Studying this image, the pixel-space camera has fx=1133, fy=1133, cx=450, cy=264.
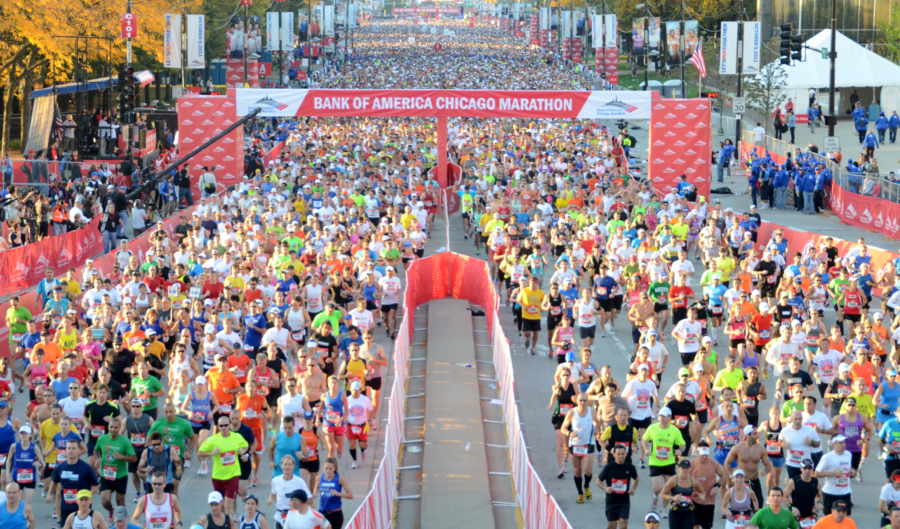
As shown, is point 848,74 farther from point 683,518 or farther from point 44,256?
point 683,518

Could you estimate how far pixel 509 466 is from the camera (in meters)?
13.6

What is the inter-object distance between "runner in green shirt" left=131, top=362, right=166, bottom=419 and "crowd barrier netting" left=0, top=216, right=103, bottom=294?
9.81 metres

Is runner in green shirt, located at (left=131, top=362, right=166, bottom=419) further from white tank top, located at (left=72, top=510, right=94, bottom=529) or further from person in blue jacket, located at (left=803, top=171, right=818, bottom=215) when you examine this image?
person in blue jacket, located at (left=803, top=171, right=818, bottom=215)

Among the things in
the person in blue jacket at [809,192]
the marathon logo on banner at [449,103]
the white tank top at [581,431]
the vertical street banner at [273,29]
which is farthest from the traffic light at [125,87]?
the vertical street banner at [273,29]

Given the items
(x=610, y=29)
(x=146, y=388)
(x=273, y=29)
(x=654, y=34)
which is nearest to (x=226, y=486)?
(x=146, y=388)

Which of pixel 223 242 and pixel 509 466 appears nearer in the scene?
pixel 509 466

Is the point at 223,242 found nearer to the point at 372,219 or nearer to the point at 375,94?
the point at 372,219

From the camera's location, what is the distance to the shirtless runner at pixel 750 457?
36.5 feet

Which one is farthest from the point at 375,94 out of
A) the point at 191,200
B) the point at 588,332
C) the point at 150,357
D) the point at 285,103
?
the point at 150,357

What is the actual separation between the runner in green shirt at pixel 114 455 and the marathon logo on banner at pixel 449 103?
22.1 meters

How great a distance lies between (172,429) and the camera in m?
11.7

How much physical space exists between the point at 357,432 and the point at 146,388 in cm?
242

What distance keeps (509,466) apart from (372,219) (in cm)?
1348

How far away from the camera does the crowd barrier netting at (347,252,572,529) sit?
10.3 metres
